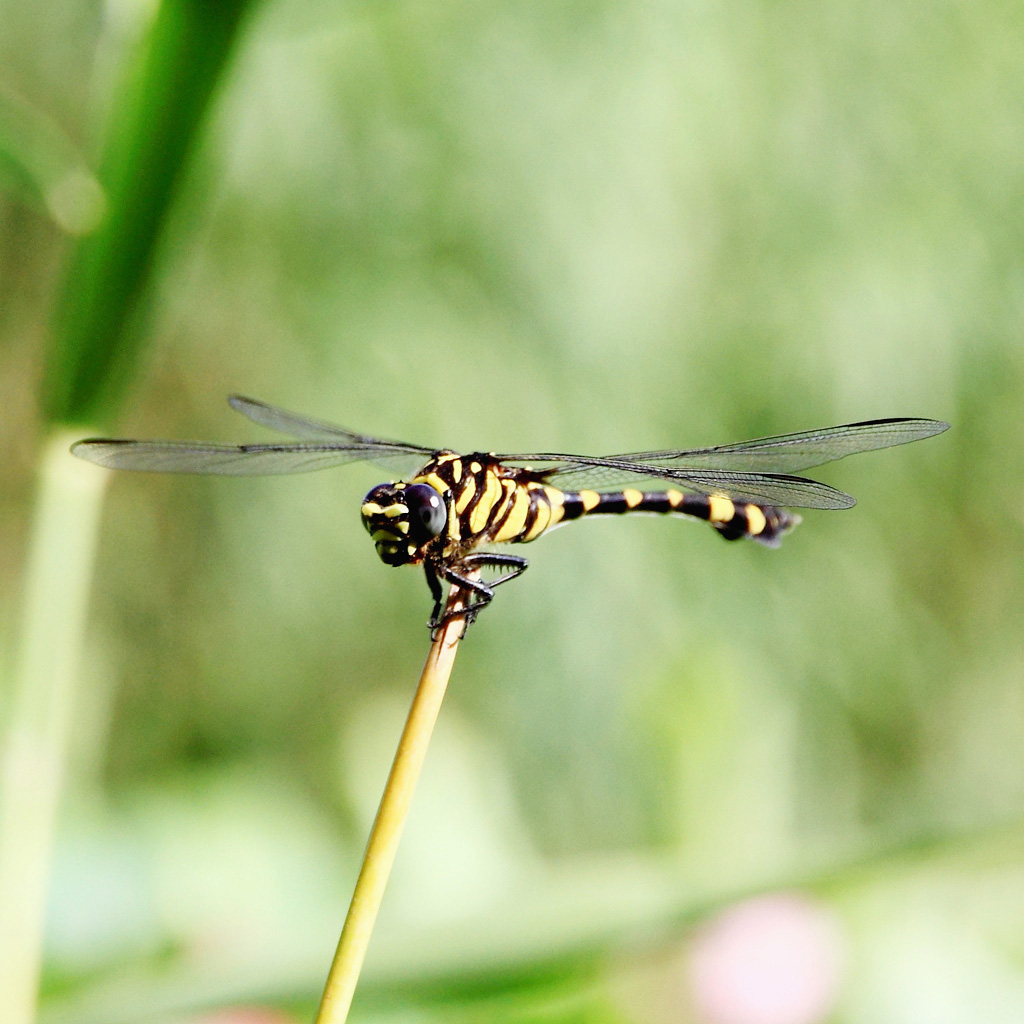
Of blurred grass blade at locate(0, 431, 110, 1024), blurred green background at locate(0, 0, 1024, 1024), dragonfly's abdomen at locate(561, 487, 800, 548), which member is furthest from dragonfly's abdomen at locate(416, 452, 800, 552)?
blurred green background at locate(0, 0, 1024, 1024)

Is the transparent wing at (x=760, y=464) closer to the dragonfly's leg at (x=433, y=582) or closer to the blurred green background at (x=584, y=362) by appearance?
the dragonfly's leg at (x=433, y=582)

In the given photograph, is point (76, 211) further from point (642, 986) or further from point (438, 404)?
point (438, 404)

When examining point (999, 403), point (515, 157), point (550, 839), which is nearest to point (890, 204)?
point (999, 403)

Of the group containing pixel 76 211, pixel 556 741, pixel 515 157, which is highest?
pixel 515 157

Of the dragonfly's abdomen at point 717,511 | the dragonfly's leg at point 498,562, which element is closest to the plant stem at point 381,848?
the dragonfly's leg at point 498,562

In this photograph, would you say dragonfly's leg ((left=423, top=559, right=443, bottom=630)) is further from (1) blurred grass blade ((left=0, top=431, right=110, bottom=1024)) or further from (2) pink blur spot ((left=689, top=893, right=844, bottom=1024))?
(2) pink blur spot ((left=689, top=893, right=844, bottom=1024))

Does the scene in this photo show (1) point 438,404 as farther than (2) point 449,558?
Yes

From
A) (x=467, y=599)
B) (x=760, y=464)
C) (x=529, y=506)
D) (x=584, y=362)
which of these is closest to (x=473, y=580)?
(x=467, y=599)

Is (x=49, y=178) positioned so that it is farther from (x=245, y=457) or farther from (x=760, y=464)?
(x=760, y=464)
